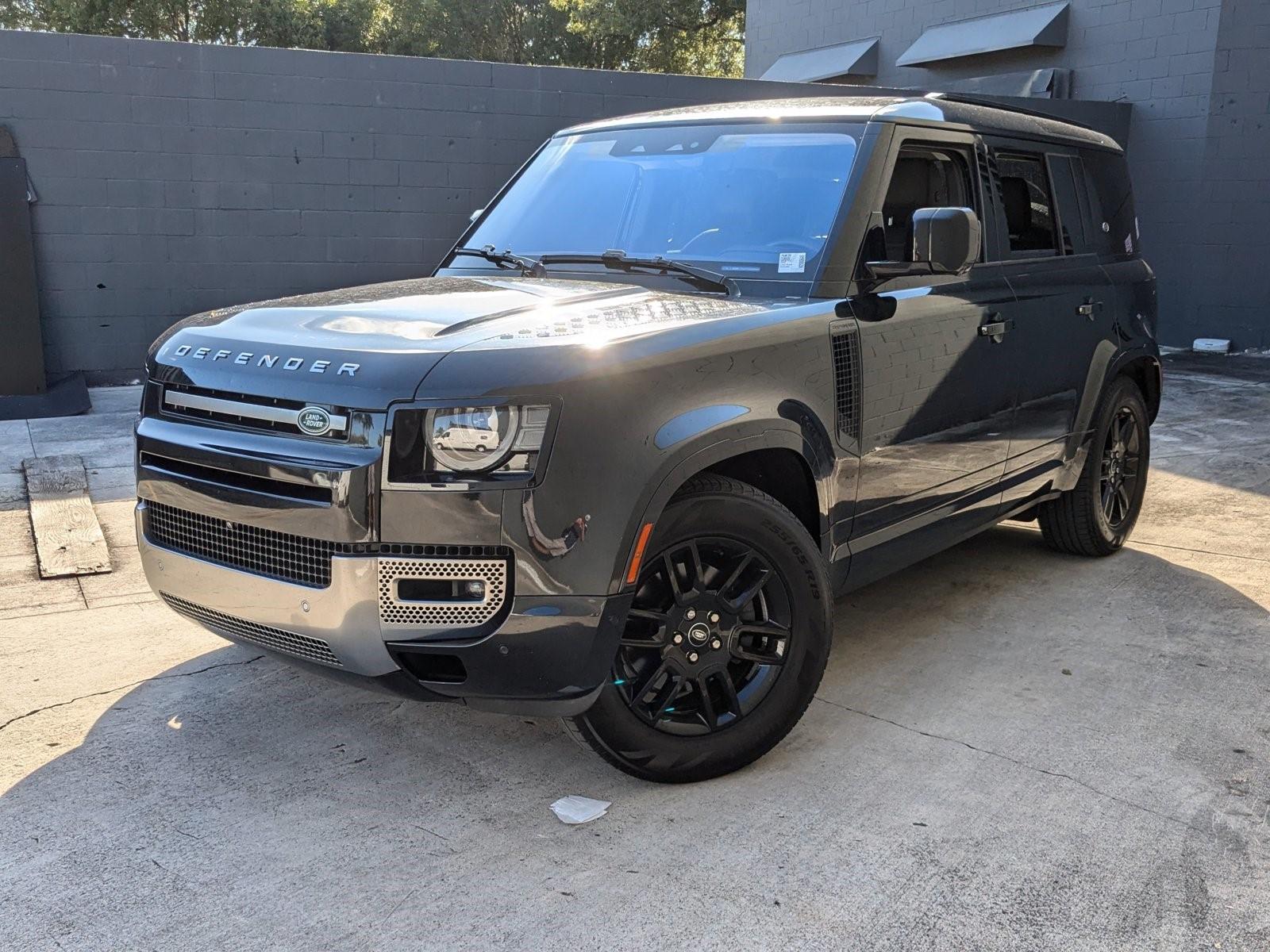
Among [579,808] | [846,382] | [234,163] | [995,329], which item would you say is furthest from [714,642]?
[234,163]

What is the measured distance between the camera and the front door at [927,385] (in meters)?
3.92

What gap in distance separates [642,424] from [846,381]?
0.98 m

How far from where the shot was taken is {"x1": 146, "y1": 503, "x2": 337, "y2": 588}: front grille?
297cm

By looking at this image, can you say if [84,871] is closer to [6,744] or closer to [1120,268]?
[6,744]

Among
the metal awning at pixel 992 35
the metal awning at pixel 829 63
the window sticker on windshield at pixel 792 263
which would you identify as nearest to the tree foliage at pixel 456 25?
the metal awning at pixel 829 63

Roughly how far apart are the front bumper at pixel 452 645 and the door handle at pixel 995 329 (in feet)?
6.86

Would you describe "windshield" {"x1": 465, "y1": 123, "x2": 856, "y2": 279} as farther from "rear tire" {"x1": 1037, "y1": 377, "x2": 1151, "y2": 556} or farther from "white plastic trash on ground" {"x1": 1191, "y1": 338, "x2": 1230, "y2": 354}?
"white plastic trash on ground" {"x1": 1191, "y1": 338, "x2": 1230, "y2": 354}

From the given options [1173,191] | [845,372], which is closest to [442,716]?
[845,372]

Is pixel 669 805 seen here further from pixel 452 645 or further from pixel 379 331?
pixel 379 331

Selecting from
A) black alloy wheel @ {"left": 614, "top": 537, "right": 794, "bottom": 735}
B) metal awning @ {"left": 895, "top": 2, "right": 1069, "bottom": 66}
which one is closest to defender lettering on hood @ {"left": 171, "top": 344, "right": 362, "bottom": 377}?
black alloy wheel @ {"left": 614, "top": 537, "right": 794, "bottom": 735}

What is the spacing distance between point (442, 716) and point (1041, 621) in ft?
8.14

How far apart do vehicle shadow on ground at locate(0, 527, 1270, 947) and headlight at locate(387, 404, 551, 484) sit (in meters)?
0.84

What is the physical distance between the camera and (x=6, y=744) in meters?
3.61

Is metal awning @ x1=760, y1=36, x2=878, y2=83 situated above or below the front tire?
above
